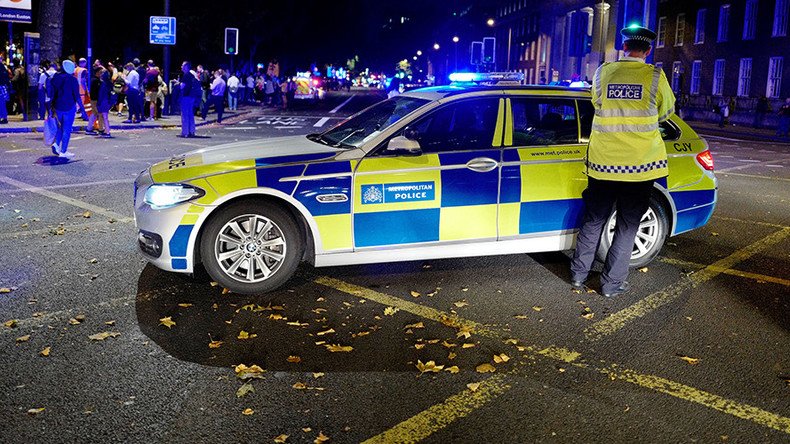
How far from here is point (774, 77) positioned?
36.5m

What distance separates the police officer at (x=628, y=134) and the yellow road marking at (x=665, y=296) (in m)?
0.42

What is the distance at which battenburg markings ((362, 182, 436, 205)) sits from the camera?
225 inches

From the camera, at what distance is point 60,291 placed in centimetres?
575

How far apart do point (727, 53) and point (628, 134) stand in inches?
1525

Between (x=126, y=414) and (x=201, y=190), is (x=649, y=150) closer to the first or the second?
(x=201, y=190)

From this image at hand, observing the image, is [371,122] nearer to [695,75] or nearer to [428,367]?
[428,367]

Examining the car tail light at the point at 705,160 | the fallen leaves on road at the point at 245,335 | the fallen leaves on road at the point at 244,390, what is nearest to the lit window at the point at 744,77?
the car tail light at the point at 705,160

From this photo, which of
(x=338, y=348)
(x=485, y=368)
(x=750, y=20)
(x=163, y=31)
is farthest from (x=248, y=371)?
(x=750, y=20)

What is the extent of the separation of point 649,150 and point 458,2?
434 feet

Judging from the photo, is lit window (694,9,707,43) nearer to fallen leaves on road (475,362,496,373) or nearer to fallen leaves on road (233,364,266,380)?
fallen leaves on road (475,362,496,373)

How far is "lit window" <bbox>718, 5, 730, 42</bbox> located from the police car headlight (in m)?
40.5

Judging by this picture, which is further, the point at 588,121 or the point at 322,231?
the point at 588,121

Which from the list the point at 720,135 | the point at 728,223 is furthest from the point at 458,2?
the point at 728,223

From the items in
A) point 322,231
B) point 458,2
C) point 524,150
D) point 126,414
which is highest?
point 458,2
